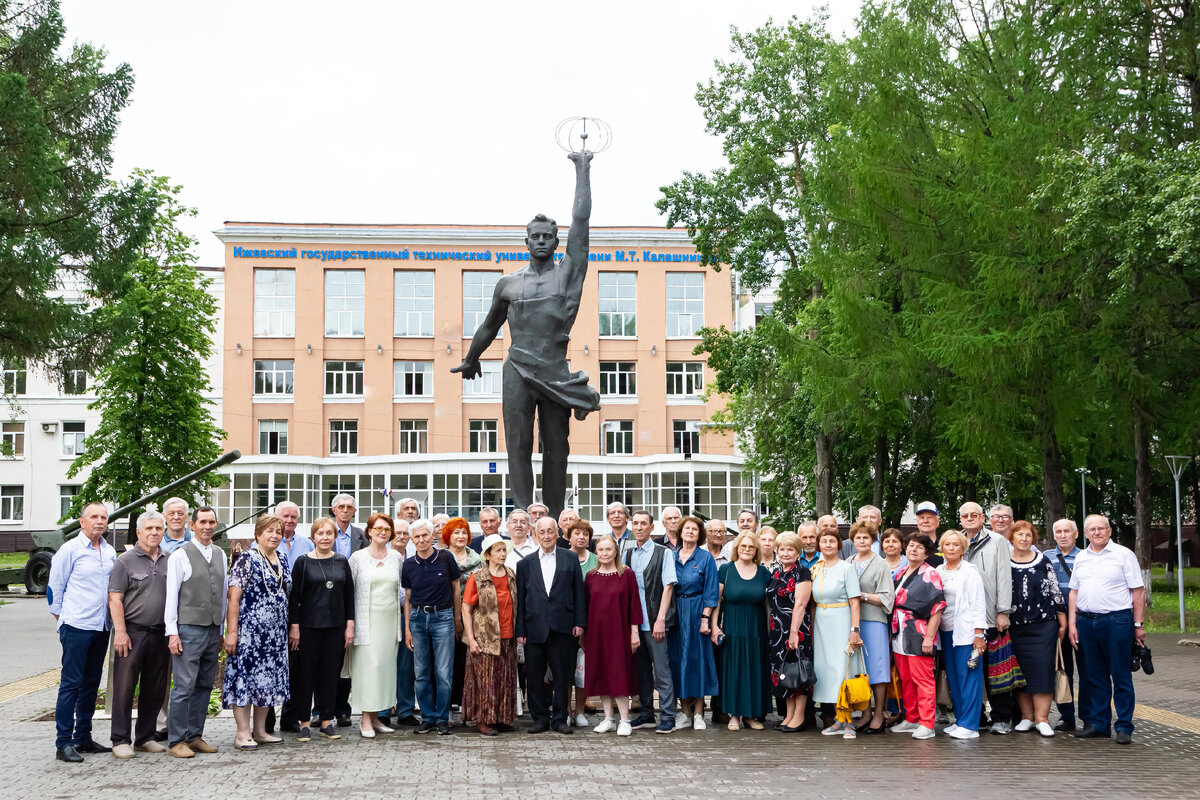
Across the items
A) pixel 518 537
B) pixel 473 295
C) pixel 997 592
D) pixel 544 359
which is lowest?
pixel 997 592

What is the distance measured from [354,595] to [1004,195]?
13.6m

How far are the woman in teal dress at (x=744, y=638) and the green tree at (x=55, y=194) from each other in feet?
48.0

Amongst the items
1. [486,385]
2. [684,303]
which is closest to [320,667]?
[486,385]

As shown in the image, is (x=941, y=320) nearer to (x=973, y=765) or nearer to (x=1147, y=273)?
(x=1147, y=273)

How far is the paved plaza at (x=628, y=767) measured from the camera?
7.65 m

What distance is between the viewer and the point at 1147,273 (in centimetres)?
1795

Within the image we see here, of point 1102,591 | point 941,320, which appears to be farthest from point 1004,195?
point 1102,591

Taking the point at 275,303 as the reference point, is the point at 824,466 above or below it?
below

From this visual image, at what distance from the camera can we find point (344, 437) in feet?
183

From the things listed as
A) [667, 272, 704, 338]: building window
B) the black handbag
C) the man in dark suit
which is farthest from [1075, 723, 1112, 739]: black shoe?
[667, 272, 704, 338]: building window

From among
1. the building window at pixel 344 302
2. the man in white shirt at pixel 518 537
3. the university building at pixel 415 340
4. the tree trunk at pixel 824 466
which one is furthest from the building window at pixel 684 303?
the man in white shirt at pixel 518 537

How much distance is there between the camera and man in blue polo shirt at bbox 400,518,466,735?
391 inches

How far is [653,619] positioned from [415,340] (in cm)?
4694

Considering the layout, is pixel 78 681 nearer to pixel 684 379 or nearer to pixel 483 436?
pixel 483 436
